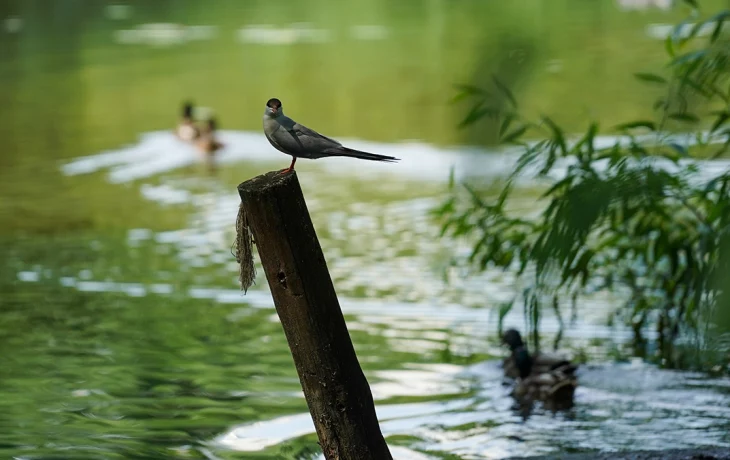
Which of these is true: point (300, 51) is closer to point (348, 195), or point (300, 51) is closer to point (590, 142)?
point (348, 195)

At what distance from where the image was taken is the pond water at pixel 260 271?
5.79 metres

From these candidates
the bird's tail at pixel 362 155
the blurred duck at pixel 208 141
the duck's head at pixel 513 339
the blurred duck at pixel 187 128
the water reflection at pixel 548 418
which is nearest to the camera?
the bird's tail at pixel 362 155

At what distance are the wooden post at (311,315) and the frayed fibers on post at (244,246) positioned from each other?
224 mm

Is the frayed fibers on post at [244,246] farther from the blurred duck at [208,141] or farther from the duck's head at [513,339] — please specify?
the blurred duck at [208,141]

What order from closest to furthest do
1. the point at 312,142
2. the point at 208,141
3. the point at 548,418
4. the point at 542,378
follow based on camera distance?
1. the point at 312,142
2. the point at 548,418
3. the point at 542,378
4. the point at 208,141

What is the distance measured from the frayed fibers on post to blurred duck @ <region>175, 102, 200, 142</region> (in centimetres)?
963

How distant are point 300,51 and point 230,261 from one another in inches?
436

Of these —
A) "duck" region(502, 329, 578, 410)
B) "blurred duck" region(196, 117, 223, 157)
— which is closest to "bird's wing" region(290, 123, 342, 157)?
"duck" region(502, 329, 578, 410)

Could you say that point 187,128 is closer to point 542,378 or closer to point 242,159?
point 242,159

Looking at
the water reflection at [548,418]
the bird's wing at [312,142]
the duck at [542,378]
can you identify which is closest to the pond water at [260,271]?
the water reflection at [548,418]

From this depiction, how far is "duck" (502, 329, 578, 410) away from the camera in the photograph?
20.7 ft

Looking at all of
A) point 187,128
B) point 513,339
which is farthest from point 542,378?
point 187,128

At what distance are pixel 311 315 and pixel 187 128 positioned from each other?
10.5 meters

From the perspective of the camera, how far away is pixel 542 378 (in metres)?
6.36
